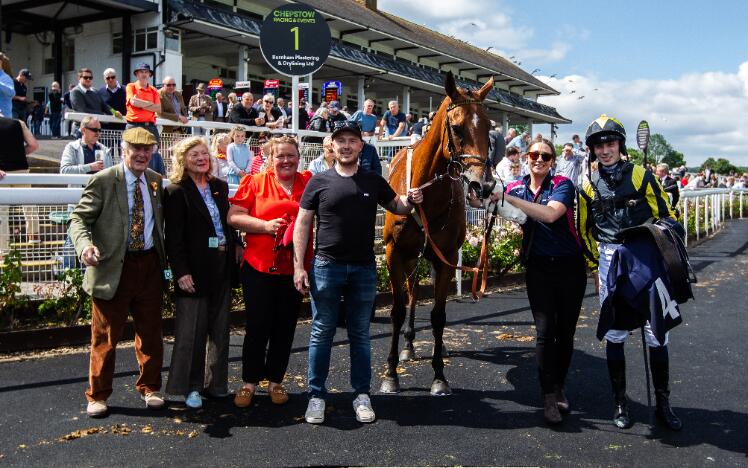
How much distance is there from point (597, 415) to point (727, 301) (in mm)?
5703

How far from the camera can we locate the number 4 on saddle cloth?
4.48 meters

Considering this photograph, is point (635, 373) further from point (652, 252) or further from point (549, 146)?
point (549, 146)

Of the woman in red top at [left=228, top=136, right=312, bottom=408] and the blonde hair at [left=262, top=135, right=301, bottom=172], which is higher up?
the blonde hair at [left=262, top=135, right=301, bottom=172]

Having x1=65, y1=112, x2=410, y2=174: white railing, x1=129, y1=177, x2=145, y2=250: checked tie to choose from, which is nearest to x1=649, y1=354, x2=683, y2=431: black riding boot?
x1=129, y1=177, x2=145, y2=250: checked tie

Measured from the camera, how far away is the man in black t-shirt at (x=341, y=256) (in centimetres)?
465

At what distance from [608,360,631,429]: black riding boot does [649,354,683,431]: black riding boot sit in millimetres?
209

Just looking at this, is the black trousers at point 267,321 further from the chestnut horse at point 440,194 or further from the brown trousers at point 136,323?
the chestnut horse at point 440,194

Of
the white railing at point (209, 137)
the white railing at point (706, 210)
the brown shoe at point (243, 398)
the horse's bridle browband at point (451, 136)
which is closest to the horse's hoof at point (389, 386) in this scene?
the brown shoe at point (243, 398)

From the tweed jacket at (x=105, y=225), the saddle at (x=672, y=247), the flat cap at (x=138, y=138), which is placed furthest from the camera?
the flat cap at (x=138, y=138)

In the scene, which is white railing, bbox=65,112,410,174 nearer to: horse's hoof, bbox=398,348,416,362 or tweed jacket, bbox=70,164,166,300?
horse's hoof, bbox=398,348,416,362

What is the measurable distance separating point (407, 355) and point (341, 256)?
2.05m

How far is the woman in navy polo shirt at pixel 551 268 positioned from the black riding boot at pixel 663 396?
609 millimetres

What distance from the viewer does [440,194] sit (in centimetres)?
564

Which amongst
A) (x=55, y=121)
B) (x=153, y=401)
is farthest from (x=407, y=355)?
(x=55, y=121)
